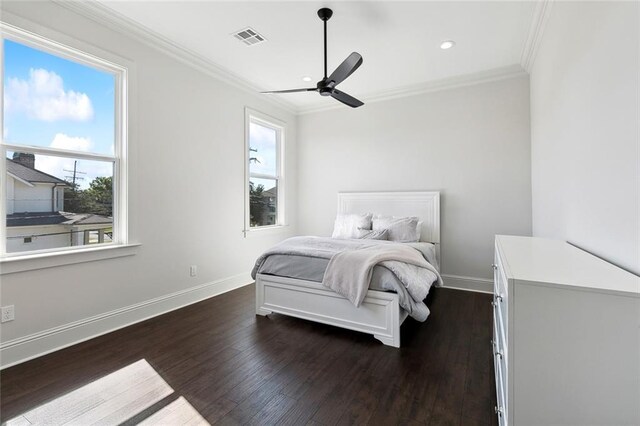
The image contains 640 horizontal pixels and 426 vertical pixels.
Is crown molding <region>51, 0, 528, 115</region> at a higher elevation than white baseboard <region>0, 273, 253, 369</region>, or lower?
higher

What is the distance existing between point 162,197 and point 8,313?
1.51 m

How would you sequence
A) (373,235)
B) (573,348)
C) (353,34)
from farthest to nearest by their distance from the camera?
(373,235) < (353,34) < (573,348)

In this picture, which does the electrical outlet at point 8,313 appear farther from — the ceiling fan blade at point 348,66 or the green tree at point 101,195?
the ceiling fan blade at point 348,66

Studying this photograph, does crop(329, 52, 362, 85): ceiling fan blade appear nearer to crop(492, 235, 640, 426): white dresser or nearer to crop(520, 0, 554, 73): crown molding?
crop(520, 0, 554, 73): crown molding

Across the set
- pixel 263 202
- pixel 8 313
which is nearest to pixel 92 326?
pixel 8 313

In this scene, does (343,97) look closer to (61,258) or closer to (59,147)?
(59,147)

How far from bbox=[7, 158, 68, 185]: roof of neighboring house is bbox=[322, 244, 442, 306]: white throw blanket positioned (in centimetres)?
249

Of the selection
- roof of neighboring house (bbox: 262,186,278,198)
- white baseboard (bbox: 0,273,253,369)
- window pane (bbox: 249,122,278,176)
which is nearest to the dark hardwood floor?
white baseboard (bbox: 0,273,253,369)

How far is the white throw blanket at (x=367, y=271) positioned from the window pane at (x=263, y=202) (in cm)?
227

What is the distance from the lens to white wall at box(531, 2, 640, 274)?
1212 mm

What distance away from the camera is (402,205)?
14.5 ft

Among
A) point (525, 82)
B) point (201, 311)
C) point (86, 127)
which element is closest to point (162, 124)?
point (86, 127)

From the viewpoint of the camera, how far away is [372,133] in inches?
187

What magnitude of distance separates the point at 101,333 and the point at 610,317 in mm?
3490
